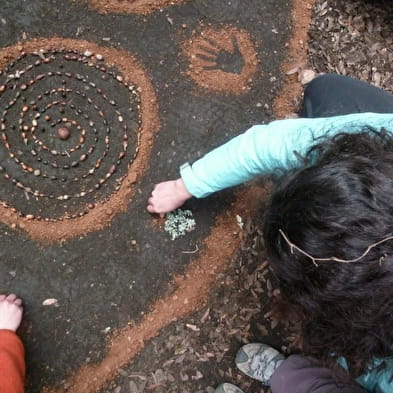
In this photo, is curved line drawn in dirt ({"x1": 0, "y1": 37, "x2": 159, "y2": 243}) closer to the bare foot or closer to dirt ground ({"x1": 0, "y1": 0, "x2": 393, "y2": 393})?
dirt ground ({"x1": 0, "y1": 0, "x2": 393, "y2": 393})

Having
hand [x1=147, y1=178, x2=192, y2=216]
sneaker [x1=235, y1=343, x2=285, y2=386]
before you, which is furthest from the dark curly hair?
sneaker [x1=235, y1=343, x2=285, y2=386]

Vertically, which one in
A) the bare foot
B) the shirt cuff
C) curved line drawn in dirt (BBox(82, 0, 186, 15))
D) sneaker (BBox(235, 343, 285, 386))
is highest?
curved line drawn in dirt (BBox(82, 0, 186, 15))

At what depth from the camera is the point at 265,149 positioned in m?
1.60

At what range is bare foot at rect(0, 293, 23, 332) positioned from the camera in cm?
185

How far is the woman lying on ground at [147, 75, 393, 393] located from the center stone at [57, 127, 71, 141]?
22.3 inches

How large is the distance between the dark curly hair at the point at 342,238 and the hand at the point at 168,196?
1.94 feet

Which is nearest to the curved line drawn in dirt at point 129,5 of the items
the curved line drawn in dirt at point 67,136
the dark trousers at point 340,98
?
the curved line drawn in dirt at point 67,136

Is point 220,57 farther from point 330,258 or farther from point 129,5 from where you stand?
point 330,258

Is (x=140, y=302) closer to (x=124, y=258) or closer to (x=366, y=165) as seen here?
(x=124, y=258)

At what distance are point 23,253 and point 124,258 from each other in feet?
1.27

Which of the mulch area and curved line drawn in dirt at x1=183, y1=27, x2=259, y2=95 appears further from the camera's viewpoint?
curved line drawn in dirt at x1=183, y1=27, x2=259, y2=95

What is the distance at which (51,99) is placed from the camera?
1958 mm

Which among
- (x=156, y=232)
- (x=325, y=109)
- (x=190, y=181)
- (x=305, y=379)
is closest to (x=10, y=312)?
(x=156, y=232)

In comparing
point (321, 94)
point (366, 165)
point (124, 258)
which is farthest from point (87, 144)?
point (366, 165)
